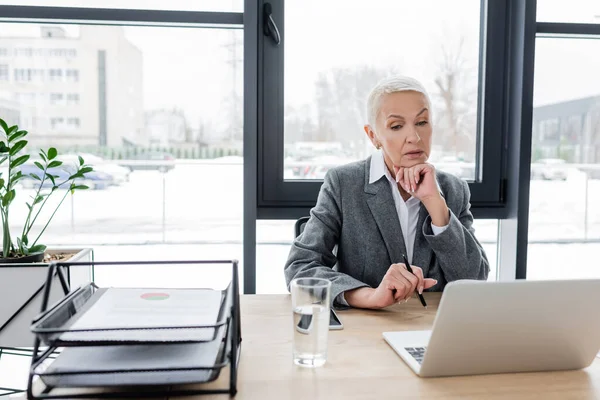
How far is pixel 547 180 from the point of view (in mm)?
2338

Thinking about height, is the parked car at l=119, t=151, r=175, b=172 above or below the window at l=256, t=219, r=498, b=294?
above

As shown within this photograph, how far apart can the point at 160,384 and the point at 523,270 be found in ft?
6.16

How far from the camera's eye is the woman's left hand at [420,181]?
4.72 feet

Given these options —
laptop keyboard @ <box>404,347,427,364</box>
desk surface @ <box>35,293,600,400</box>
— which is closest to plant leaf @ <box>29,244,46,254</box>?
desk surface @ <box>35,293,600,400</box>

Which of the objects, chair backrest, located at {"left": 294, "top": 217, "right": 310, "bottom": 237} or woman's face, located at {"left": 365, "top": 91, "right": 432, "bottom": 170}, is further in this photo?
chair backrest, located at {"left": 294, "top": 217, "right": 310, "bottom": 237}

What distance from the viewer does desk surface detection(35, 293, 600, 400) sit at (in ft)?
2.55

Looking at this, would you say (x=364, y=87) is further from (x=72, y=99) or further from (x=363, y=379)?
(x=363, y=379)

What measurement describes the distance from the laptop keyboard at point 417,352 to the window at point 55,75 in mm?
1844

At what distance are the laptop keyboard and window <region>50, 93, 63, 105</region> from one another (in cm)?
182

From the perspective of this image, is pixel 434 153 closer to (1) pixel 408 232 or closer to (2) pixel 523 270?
(2) pixel 523 270

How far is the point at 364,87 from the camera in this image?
223cm

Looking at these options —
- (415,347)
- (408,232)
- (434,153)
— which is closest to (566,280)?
(415,347)

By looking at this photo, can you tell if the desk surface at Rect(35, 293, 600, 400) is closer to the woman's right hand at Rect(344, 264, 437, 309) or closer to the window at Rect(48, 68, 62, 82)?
the woman's right hand at Rect(344, 264, 437, 309)

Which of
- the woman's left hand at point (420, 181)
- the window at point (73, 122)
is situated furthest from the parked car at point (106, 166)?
the woman's left hand at point (420, 181)
